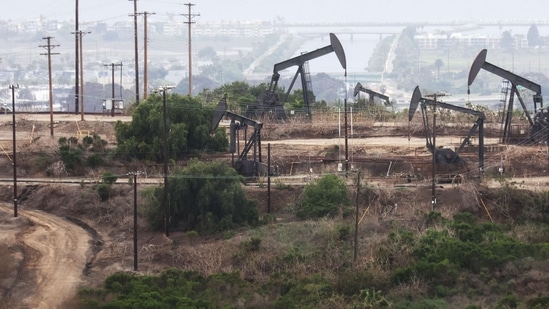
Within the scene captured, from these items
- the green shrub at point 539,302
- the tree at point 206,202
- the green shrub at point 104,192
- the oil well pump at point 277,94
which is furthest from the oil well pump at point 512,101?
the green shrub at point 539,302

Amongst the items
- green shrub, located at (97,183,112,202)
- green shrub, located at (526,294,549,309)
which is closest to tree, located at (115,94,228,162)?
green shrub, located at (97,183,112,202)

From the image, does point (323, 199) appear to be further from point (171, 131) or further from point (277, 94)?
point (277, 94)

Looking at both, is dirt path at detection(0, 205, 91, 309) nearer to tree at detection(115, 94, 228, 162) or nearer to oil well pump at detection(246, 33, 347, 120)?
tree at detection(115, 94, 228, 162)

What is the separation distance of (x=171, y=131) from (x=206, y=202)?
8.49 m

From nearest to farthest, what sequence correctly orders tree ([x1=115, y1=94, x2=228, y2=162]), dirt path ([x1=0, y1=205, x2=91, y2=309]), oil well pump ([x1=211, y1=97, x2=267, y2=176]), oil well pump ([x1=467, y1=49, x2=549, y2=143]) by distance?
dirt path ([x1=0, y1=205, x2=91, y2=309]) < oil well pump ([x1=211, y1=97, x2=267, y2=176]) < tree ([x1=115, y1=94, x2=228, y2=162]) < oil well pump ([x1=467, y1=49, x2=549, y2=143])

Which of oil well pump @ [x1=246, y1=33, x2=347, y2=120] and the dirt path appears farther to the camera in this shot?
Result: oil well pump @ [x1=246, y1=33, x2=347, y2=120]

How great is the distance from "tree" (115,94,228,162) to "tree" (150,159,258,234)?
7.20 m

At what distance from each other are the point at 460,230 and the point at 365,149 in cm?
1354

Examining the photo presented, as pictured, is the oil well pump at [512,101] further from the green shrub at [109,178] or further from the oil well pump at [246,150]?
the green shrub at [109,178]

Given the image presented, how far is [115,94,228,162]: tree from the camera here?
5684 centimetres

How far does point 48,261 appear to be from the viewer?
45.3m

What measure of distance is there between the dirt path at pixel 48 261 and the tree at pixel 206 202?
3.20 meters

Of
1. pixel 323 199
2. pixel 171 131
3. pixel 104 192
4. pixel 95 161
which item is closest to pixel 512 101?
pixel 323 199

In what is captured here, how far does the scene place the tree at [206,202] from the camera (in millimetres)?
48688
